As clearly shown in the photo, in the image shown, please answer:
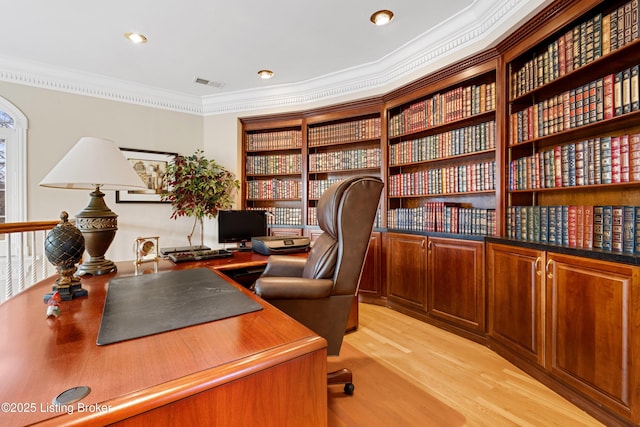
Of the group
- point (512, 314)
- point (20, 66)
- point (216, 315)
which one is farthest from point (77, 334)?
point (20, 66)

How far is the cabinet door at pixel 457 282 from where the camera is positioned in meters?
2.23

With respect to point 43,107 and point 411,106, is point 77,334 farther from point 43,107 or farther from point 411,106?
point 43,107

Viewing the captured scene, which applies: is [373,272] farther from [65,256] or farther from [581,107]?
[65,256]

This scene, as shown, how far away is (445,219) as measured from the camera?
8.58ft

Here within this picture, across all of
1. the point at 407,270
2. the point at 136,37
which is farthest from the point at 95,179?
the point at 407,270

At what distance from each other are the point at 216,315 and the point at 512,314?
2.00 meters

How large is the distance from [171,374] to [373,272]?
2697 mm

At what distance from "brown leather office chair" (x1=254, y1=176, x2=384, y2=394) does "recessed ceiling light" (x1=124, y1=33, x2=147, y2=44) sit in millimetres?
2379

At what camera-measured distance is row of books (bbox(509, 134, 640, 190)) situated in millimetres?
1463

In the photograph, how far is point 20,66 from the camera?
2.85 metres

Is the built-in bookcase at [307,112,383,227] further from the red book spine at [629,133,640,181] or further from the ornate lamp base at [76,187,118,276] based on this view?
the ornate lamp base at [76,187,118,276]

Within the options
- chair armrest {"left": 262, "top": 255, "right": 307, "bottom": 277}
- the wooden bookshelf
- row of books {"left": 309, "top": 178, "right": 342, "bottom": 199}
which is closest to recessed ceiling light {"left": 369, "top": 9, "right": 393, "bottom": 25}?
the wooden bookshelf

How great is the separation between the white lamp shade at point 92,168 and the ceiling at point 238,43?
4.56 ft

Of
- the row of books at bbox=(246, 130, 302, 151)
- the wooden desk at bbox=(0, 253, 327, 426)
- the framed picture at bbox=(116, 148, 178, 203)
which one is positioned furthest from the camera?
the row of books at bbox=(246, 130, 302, 151)
